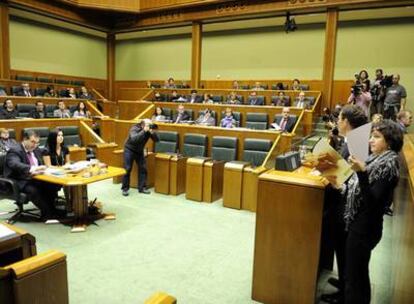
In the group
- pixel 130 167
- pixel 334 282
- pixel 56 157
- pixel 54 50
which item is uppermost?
pixel 54 50

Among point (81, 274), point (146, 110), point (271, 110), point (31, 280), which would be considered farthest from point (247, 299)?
point (146, 110)

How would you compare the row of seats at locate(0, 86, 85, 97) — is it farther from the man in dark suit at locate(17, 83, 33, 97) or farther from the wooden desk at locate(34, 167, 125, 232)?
the wooden desk at locate(34, 167, 125, 232)

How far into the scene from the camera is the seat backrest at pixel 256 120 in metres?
7.03

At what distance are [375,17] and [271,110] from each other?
5.38m

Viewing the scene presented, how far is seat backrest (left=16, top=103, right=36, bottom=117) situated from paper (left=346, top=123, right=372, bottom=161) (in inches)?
291

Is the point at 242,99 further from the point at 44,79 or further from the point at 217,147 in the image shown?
the point at 44,79

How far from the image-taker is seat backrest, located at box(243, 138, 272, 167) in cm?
527

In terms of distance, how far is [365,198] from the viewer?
1834mm

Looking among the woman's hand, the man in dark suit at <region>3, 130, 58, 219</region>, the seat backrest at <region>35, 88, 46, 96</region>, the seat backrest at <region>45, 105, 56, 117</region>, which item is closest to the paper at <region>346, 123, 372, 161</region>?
the woman's hand

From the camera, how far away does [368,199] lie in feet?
5.99

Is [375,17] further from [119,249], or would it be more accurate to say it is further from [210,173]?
[119,249]

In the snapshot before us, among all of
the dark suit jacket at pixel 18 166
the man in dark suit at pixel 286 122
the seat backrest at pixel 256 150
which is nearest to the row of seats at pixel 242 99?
the man in dark suit at pixel 286 122

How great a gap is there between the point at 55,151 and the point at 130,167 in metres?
1.18

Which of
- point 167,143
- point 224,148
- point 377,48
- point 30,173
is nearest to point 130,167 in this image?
point 167,143
